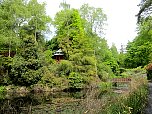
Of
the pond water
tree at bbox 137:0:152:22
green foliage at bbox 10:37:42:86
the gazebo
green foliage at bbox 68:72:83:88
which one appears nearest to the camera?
the pond water

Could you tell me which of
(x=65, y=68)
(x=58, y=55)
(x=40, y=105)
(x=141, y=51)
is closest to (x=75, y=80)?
(x=65, y=68)

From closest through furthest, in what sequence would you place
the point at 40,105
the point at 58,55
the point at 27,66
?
the point at 40,105, the point at 27,66, the point at 58,55

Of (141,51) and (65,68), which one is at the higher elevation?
(141,51)

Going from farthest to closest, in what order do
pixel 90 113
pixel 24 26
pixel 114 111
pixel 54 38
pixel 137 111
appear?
pixel 54 38, pixel 24 26, pixel 137 111, pixel 114 111, pixel 90 113

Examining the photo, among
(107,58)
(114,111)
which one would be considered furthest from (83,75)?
(114,111)

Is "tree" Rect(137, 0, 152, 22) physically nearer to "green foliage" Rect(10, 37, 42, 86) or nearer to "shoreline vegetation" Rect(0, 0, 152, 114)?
"shoreline vegetation" Rect(0, 0, 152, 114)

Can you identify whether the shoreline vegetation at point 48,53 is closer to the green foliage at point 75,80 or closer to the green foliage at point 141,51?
the green foliage at point 75,80

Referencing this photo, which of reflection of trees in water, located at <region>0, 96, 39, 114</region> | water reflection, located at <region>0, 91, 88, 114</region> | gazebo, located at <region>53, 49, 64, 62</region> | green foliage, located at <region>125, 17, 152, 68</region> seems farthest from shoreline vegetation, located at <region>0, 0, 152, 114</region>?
green foliage, located at <region>125, 17, 152, 68</region>

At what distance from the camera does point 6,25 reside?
1158 inches

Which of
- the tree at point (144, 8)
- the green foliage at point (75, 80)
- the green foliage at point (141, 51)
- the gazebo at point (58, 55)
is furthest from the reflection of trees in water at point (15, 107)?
the green foliage at point (141, 51)

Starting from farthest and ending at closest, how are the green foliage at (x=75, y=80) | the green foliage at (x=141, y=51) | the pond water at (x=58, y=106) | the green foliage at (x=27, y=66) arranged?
the green foliage at (x=141, y=51) < the green foliage at (x=75, y=80) < the green foliage at (x=27, y=66) < the pond water at (x=58, y=106)

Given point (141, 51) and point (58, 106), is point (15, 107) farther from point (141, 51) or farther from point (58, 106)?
point (141, 51)

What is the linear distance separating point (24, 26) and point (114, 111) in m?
29.5

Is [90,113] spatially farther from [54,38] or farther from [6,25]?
[54,38]
